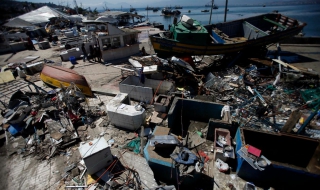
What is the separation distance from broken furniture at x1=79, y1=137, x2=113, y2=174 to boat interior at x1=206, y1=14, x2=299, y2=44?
13.4 metres

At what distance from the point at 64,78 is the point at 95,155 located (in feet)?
26.0

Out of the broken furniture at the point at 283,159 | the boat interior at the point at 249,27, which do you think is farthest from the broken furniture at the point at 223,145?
the boat interior at the point at 249,27

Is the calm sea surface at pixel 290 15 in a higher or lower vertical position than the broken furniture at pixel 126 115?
higher

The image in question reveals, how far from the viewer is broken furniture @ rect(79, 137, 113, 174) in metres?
4.94

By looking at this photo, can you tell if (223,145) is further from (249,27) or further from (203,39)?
(249,27)

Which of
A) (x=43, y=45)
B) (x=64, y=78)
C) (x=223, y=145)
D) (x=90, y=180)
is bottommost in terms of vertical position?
(x=90, y=180)

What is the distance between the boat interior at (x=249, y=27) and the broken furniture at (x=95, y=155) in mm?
13392

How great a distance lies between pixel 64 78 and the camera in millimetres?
10656

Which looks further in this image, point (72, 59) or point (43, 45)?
point (43, 45)

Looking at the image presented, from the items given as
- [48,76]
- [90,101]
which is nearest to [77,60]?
[48,76]

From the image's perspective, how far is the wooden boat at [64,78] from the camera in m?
10.2

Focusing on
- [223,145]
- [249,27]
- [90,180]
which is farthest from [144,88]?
[249,27]

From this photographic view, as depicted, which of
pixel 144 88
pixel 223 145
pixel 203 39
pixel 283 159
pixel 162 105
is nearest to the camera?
pixel 223 145

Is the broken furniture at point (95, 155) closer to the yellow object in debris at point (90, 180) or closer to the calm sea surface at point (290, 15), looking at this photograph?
the yellow object in debris at point (90, 180)
